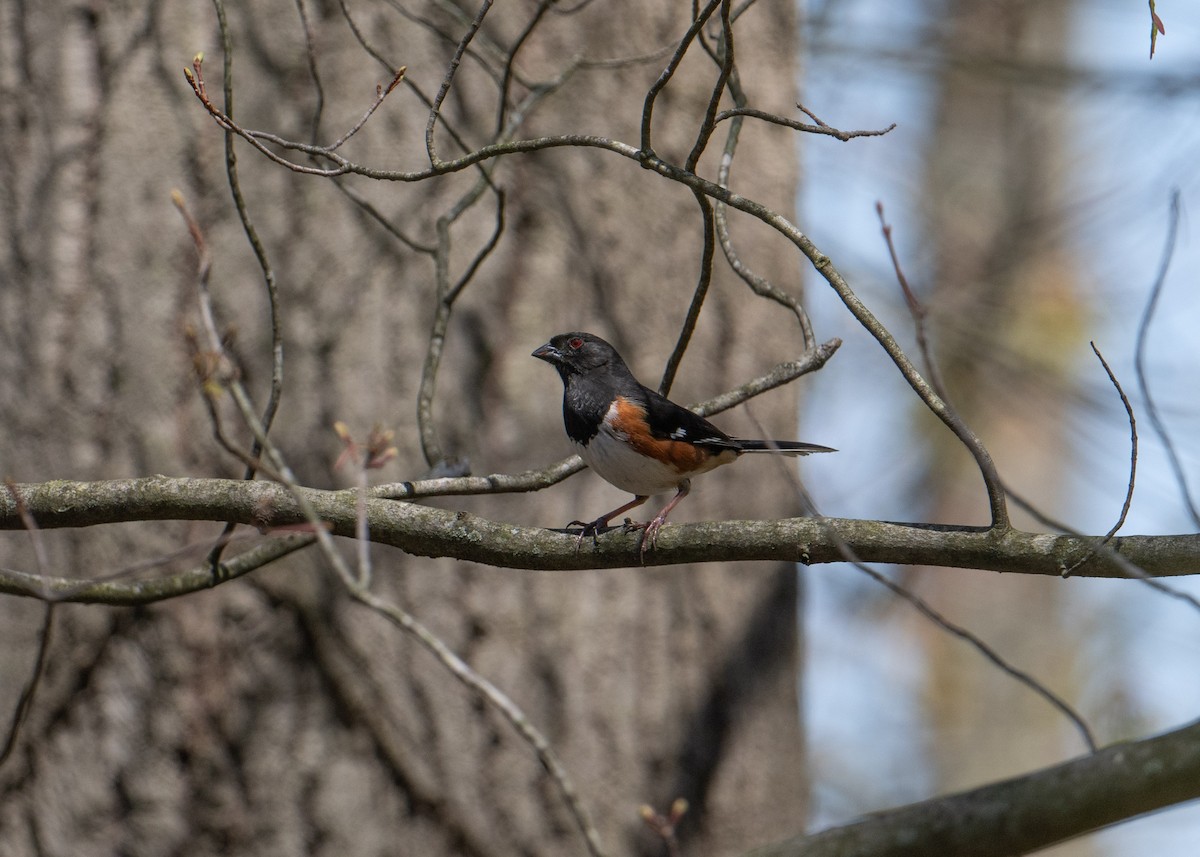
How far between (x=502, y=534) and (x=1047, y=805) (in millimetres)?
1140

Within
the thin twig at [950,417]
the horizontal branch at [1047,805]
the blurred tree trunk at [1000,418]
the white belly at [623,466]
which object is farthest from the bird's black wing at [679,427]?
the blurred tree trunk at [1000,418]

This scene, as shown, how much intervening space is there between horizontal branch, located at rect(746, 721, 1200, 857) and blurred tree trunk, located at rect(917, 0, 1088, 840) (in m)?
7.79

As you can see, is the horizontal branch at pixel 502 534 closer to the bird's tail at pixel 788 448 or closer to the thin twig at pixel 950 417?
the thin twig at pixel 950 417

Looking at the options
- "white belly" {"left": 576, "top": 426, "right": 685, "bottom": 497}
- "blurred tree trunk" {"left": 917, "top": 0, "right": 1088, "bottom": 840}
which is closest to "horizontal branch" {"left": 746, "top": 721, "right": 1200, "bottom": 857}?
"white belly" {"left": 576, "top": 426, "right": 685, "bottom": 497}

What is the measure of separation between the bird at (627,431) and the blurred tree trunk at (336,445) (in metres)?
0.18

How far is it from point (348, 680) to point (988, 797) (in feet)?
6.77

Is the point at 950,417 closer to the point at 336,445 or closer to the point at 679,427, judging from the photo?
the point at 679,427

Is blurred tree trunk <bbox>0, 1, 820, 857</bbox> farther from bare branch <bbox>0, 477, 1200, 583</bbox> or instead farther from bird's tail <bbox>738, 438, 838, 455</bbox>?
bare branch <bbox>0, 477, 1200, 583</bbox>

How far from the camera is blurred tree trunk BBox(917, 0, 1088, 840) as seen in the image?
10.0 metres

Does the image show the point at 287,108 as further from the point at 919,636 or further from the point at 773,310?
the point at 919,636

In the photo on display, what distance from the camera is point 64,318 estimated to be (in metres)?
3.48

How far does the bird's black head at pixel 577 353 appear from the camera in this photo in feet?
11.6

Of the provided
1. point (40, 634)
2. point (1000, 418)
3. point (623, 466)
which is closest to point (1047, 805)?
point (623, 466)

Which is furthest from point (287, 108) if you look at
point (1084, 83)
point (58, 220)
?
point (1084, 83)
